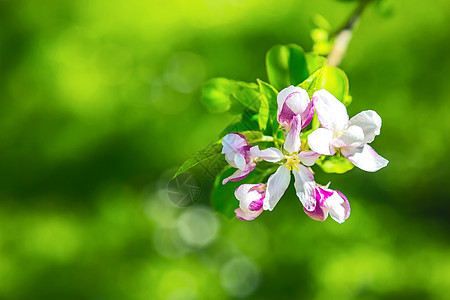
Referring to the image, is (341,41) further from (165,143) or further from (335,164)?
(165,143)

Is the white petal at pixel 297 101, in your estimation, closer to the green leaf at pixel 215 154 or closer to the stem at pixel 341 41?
the green leaf at pixel 215 154

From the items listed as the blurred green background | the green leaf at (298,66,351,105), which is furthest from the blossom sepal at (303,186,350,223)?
the blurred green background

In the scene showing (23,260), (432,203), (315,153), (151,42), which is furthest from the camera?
(432,203)

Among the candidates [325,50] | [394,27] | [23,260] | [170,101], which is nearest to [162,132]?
[170,101]

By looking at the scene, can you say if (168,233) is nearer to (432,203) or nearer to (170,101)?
(170,101)

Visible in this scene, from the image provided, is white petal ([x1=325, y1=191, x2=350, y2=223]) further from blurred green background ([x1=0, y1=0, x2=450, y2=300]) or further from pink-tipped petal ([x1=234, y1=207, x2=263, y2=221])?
blurred green background ([x1=0, y1=0, x2=450, y2=300])

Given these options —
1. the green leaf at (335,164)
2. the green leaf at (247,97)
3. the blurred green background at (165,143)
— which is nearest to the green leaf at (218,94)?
the green leaf at (247,97)

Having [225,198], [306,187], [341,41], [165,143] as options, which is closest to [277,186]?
[306,187]
